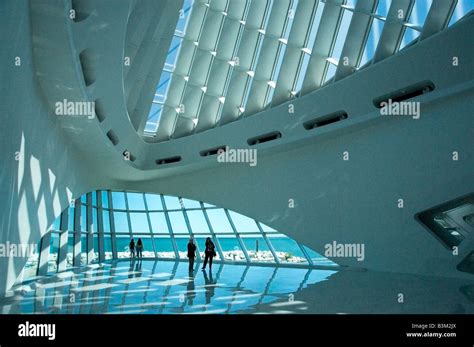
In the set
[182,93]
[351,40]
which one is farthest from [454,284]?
[182,93]

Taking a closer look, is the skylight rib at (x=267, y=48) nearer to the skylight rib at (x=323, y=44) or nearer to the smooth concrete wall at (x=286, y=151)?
the skylight rib at (x=323, y=44)

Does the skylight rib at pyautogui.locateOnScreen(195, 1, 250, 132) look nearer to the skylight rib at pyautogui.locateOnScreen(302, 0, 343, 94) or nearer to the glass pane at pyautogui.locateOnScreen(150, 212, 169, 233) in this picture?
the skylight rib at pyautogui.locateOnScreen(302, 0, 343, 94)

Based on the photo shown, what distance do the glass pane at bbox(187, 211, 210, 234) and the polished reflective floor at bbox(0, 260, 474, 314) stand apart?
35.2 feet

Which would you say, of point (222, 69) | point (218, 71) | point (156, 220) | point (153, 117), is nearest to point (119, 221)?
point (156, 220)

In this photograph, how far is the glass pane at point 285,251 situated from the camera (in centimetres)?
2039

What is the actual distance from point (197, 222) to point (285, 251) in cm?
655

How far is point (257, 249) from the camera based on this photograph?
22.3 meters

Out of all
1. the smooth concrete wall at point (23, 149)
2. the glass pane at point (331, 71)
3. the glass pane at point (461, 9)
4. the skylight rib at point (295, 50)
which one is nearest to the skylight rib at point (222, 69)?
the skylight rib at point (295, 50)

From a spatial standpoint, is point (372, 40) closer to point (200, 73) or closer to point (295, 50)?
point (295, 50)

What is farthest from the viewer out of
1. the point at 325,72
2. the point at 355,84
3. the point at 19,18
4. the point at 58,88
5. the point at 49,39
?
the point at 325,72

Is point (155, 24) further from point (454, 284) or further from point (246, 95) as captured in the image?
point (454, 284)

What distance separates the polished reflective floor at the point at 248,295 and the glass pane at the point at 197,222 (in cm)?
1072
